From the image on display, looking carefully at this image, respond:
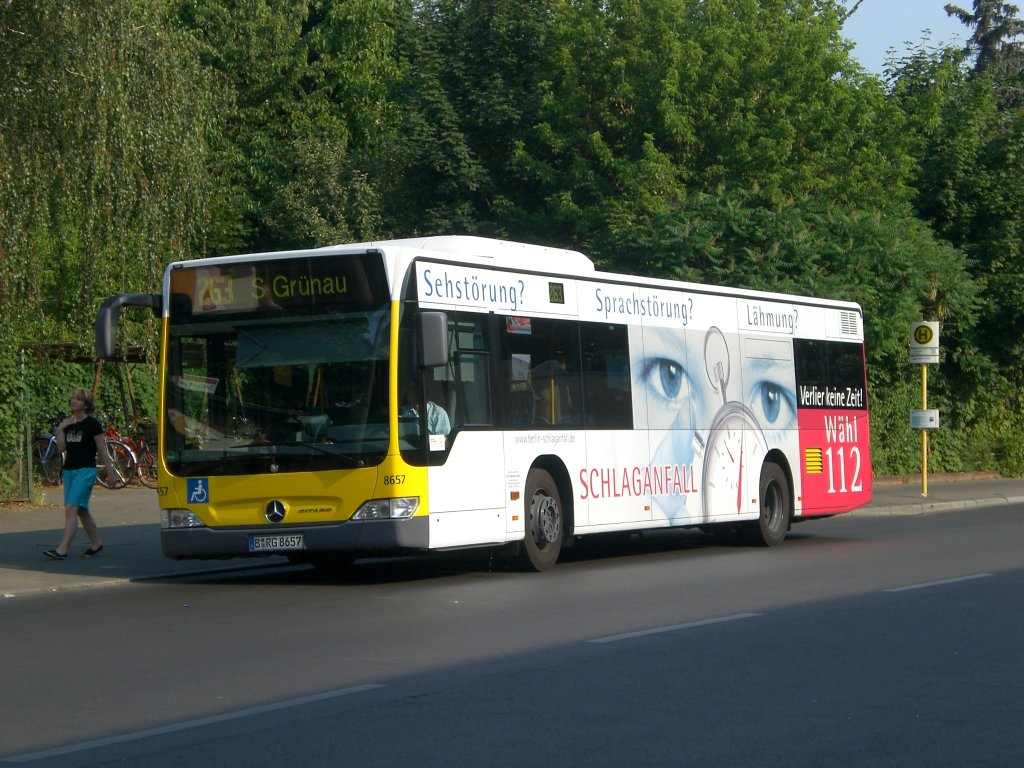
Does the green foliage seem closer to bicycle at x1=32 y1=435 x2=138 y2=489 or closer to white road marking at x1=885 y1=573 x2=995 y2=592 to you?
bicycle at x1=32 y1=435 x2=138 y2=489

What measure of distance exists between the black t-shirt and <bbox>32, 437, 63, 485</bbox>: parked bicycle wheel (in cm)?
1069

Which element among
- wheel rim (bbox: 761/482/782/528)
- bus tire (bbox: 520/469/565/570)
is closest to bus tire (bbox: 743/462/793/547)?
wheel rim (bbox: 761/482/782/528)

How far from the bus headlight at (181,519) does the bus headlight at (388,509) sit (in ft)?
5.45

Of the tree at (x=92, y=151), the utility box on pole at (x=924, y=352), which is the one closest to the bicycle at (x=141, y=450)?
the tree at (x=92, y=151)

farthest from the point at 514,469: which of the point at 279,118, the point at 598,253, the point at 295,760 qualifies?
the point at 279,118

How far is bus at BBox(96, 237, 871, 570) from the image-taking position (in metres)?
13.5

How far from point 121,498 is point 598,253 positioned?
39.7 ft

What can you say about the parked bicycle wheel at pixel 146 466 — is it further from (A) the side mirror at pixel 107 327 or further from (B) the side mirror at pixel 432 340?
(B) the side mirror at pixel 432 340

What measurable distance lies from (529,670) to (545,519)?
657 centimetres

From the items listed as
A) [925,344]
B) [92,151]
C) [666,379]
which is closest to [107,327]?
[92,151]

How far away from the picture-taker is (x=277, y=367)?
545 inches

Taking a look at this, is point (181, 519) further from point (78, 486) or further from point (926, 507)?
point (926, 507)

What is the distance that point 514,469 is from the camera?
14.9 m

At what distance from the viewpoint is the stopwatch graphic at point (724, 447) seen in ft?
60.2
